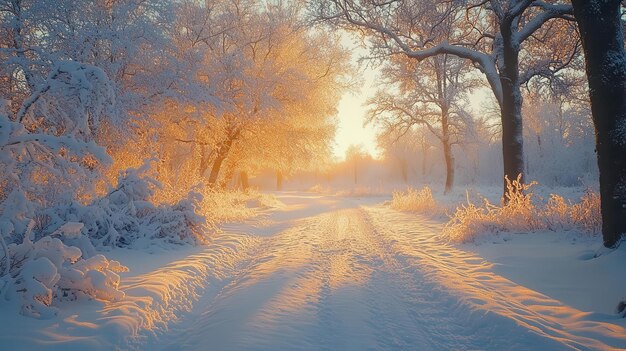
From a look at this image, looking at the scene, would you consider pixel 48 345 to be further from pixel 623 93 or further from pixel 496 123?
pixel 496 123

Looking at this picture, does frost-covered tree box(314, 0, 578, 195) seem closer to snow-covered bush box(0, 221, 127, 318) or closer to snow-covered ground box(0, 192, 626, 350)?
snow-covered ground box(0, 192, 626, 350)

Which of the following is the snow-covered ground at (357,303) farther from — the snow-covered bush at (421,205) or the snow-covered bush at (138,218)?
the snow-covered bush at (421,205)

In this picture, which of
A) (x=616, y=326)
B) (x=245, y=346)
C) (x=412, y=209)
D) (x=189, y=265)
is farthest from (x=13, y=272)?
(x=412, y=209)

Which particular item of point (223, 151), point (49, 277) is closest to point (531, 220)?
point (49, 277)

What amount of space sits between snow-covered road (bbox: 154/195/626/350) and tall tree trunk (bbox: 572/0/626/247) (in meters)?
1.85

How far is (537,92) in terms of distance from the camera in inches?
473

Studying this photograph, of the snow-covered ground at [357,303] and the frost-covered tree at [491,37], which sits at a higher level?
the frost-covered tree at [491,37]

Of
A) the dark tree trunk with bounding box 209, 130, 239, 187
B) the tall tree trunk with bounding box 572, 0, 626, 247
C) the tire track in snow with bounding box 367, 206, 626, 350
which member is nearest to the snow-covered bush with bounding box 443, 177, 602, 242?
the tire track in snow with bounding box 367, 206, 626, 350

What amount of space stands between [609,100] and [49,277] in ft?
24.4

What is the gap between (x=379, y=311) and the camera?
3.86 m

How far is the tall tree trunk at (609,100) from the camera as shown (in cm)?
466

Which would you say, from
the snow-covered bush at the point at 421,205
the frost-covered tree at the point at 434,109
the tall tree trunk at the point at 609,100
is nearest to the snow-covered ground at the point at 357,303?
the tall tree trunk at the point at 609,100

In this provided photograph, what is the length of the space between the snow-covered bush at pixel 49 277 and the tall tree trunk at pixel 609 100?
669 cm

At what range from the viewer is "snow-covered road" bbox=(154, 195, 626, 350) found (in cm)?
312
